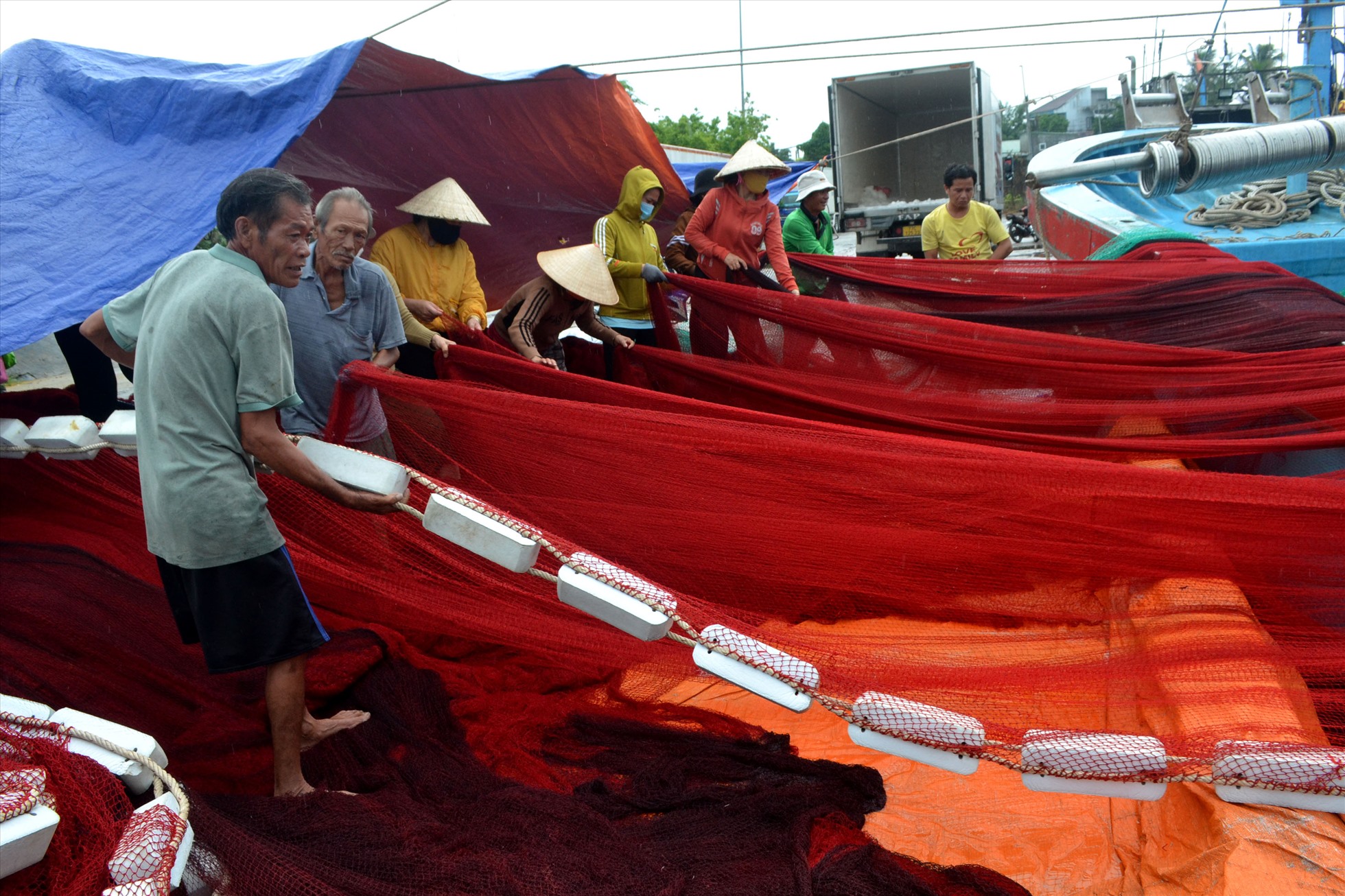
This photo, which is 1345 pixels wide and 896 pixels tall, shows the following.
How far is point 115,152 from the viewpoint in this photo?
170 inches

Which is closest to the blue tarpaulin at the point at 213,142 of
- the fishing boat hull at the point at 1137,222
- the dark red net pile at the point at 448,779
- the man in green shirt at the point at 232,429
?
the dark red net pile at the point at 448,779

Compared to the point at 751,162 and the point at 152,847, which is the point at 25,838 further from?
the point at 751,162

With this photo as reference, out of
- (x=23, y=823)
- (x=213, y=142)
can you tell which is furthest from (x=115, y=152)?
(x=23, y=823)

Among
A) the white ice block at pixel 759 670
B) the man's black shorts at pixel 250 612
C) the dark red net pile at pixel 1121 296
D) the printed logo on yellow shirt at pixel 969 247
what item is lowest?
the white ice block at pixel 759 670

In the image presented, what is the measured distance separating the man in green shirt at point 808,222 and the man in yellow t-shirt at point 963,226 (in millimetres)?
781

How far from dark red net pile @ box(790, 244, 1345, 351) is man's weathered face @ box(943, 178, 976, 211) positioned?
1.51 metres

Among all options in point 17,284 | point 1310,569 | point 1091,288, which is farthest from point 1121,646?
point 17,284

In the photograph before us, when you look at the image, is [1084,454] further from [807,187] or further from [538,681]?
[807,187]

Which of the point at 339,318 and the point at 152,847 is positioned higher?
the point at 339,318

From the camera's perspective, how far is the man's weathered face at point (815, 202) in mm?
6621

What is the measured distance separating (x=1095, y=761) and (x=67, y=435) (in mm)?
3258

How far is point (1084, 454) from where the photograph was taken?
3.07 metres

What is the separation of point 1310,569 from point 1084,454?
3.08 ft

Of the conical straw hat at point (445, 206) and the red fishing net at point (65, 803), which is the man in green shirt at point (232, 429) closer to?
the red fishing net at point (65, 803)
